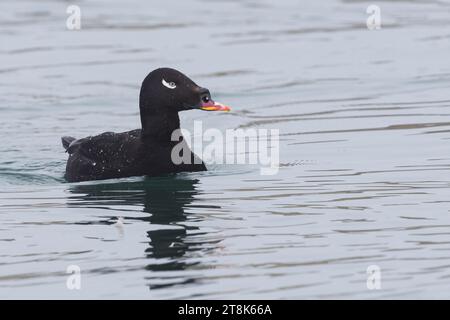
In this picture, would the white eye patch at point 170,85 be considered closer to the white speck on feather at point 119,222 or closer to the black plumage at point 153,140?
the black plumage at point 153,140

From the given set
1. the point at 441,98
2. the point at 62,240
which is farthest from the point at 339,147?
the point at 62,240

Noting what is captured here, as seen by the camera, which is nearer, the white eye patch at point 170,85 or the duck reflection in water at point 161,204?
the duck reflection in water at point 161,204

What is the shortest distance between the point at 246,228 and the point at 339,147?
425 cm

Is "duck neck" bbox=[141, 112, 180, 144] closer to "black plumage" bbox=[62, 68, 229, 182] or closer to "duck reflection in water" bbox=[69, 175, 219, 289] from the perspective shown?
"black plumage" bbox=[62, 68, 229, 182]

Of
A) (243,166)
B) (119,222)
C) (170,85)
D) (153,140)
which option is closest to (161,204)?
(119,222)

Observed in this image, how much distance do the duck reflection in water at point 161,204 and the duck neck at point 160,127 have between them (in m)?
0.41

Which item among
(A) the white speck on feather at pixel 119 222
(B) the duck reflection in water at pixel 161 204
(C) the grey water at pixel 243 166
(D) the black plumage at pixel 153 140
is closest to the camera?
(C) the grey water at pixel 243 166

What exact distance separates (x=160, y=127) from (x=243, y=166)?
1341 millimetres

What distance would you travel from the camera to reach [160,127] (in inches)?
517

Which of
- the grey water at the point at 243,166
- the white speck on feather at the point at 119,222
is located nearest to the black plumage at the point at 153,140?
the grey water at the point at 243,166

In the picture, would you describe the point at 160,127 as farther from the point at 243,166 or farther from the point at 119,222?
the point at 119,222

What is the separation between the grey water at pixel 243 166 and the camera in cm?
943

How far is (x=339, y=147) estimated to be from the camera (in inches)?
582

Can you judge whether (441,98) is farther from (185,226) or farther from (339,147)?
(185,226)
